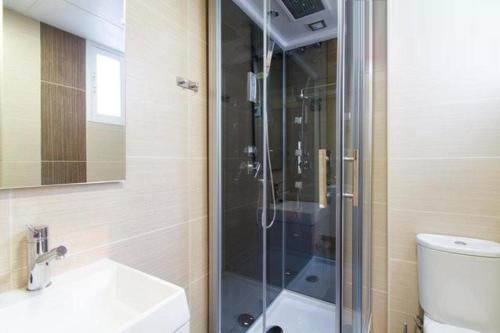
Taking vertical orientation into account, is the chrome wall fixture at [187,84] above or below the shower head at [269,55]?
below

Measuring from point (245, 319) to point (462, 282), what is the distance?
4.32 feet

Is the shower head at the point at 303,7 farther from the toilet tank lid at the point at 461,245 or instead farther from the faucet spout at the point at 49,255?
the faucet spout at the point at 49,255

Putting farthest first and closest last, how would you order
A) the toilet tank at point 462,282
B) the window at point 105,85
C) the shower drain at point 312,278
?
the shower drain at point 312,278 → the toilet tank at point 462,282 → the window at point 105,85

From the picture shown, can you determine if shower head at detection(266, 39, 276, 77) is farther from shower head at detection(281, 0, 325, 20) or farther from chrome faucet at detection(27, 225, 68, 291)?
chrome faucet at detection(27, 225, 68, 291)

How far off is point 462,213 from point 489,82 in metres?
0.70

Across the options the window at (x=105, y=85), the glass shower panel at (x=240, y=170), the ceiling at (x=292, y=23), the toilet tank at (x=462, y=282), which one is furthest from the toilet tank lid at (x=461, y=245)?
the window at (x=105, y=85)

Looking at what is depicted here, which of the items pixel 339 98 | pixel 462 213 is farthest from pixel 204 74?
pixel 462 213

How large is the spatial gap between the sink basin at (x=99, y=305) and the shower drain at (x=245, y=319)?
3.70 feet

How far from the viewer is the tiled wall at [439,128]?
4.39 feet

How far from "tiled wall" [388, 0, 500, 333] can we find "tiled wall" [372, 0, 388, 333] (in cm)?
6

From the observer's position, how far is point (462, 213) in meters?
1.39

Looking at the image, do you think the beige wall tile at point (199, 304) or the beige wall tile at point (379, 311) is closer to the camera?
the beige wall tile at point (199, 304)

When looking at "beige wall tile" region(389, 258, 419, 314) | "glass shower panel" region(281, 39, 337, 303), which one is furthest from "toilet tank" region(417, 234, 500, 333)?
"glass shower panel" region(281, 39, 337, 303)

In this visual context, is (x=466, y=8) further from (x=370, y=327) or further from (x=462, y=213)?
(x=370, y=327)
